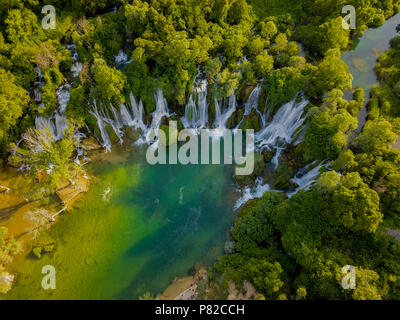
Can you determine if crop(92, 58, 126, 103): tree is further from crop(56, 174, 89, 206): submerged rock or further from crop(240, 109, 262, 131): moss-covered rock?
crop(240, 109, 262, 131): moss-covered rock

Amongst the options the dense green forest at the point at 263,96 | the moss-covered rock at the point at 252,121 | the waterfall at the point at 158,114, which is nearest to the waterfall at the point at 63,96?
the dense green forest at the point at 263,96

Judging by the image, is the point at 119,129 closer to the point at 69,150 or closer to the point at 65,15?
the point at 69,150

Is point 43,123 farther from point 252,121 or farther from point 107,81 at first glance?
point 252,121

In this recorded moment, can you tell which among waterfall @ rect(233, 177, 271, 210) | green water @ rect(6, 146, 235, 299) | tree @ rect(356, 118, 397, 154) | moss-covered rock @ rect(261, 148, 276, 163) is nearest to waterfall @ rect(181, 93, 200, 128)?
→ green water @ rect(6, 146, 235, 299)

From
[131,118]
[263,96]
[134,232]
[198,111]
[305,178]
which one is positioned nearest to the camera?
[134,232]

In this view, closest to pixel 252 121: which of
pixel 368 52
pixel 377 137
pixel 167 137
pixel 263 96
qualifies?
pixel 263 96
